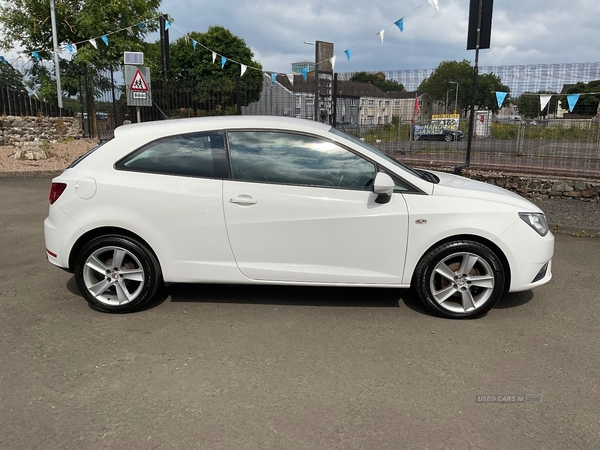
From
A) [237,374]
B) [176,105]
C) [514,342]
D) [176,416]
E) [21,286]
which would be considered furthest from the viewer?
[176,105]

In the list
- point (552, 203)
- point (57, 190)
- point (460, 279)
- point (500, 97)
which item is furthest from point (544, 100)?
point (57, 190)

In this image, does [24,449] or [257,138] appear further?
[257,138]

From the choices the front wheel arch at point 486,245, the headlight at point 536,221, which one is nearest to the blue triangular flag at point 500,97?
the headlight at point 536,221

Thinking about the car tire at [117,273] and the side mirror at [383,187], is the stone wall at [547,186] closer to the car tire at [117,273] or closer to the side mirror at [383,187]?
the side mirror at [383,187]

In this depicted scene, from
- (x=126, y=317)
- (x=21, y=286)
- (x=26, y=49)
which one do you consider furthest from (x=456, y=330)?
(x=26, y=49)

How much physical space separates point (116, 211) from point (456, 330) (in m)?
3.05

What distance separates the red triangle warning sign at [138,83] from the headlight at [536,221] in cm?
1041

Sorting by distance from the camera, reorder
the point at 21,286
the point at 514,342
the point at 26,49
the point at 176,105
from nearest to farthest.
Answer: the point at 514,342 < the point at 21,286 < the point at 176,105 < the point at 26,49

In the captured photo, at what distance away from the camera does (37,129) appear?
15.7 meters

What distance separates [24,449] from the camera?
95.3 inches

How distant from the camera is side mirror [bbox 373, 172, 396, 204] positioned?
375 cm

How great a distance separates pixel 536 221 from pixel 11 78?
20264 mm

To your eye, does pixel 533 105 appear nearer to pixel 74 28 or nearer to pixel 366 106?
pixel 366 106

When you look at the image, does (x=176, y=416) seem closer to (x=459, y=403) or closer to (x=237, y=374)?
(x=237, y=374)
